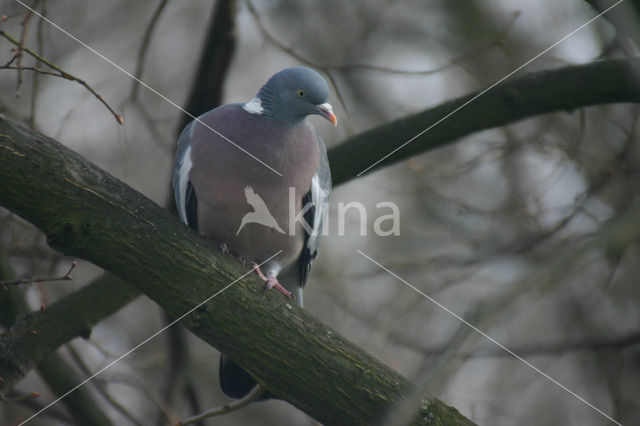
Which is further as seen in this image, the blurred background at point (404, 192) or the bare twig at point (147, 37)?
the blurred background at point (404, 192)

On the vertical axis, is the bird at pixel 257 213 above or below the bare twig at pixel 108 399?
above

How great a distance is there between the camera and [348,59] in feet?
24.2

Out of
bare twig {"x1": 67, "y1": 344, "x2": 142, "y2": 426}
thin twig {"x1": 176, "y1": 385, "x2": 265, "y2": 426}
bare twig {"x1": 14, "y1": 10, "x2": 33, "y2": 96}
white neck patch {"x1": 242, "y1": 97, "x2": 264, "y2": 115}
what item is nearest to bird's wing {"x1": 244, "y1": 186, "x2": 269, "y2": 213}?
white neck patch {"x1": 242, "y1": 97, "x2": 264, "y2": 115}

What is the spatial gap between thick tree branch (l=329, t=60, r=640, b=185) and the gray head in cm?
27

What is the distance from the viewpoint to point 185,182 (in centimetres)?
361

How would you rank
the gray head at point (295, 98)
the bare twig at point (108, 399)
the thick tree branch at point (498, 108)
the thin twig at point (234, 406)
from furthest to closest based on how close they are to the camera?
the bare twig at point (108, 399), the gray head at point (295, 98), the thick tree branch at point (498, 108), the thin twig at point (234, 406)

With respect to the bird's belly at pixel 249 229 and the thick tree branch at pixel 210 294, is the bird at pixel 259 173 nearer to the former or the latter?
the bird's belly at pixel 249 229

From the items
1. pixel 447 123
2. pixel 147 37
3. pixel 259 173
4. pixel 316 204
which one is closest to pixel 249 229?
pixel 259 173

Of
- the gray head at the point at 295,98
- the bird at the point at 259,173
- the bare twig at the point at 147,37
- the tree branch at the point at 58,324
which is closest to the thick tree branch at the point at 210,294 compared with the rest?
the bird at the point at 259,173

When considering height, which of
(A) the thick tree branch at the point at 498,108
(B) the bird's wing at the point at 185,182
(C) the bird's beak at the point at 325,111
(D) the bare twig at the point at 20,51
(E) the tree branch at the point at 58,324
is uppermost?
(A) the thick tree branch at the point at 498,108

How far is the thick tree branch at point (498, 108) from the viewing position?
329 cm

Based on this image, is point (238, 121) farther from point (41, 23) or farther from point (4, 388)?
point (4, 388)

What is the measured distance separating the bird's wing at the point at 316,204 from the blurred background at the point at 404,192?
0.44m

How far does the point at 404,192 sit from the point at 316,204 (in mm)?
1221
